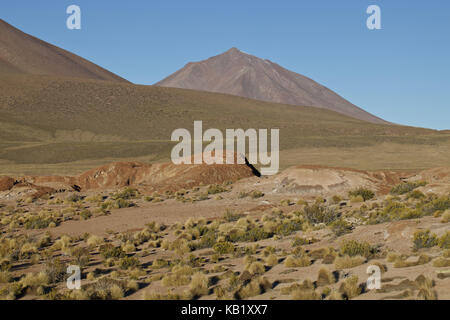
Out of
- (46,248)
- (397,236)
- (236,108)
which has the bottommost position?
Answer: (46,248)

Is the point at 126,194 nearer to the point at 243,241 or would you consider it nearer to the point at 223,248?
the point at 243,241

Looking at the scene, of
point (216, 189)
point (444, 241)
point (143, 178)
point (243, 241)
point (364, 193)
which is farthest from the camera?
point (143, 178)

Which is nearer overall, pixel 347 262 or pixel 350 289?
pixel 350 289

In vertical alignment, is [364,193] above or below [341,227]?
above

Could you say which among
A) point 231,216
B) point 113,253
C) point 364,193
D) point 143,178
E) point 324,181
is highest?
point 324,181

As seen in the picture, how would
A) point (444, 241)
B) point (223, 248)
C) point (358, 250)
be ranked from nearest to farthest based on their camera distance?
point (444, 241) < point (358, 250) < point (223, 248)

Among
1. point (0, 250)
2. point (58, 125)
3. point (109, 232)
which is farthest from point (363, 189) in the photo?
point (58, 125)

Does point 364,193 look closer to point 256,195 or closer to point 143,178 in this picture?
point 256,195

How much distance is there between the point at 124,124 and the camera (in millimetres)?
104812

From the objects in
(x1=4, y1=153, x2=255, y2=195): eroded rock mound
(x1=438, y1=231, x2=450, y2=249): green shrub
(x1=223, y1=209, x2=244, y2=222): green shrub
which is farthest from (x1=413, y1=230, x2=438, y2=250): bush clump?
(x1=4, y1=153, x2=255, y2=195): eroded rock mound

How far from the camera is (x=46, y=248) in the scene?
17.4 m

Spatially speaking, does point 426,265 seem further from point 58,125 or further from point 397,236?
point 58,125

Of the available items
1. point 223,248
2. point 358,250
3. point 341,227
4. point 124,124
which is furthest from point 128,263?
point 124,124
